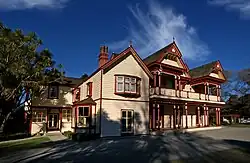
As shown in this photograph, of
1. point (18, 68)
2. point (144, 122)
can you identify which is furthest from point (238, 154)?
point (18, 68)

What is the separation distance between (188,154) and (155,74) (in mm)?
14112

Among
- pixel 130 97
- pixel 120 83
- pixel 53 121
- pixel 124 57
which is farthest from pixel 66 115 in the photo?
pixel 124 57

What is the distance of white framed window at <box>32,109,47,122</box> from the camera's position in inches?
1023

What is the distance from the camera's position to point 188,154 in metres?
12.6

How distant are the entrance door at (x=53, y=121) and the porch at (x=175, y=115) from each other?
11.8 metres

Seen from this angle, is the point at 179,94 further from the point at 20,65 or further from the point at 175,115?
the point at 20,65

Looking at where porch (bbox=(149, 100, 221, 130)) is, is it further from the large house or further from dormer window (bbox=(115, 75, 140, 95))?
dormer window (bbox=(115, 75, 140, 95))

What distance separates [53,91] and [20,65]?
8173 millimetres

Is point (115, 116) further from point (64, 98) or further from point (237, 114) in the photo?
point (237, 114)

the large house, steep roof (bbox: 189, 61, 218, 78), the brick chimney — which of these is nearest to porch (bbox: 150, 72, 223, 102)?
the large house

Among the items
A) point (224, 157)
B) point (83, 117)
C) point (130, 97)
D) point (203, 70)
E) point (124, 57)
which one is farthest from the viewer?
point (203, 70)

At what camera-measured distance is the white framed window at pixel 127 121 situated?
21938 millimetres

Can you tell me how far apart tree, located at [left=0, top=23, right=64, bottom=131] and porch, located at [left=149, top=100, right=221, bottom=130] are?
12580 millimetres

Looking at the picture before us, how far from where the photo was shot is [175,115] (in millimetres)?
26469
